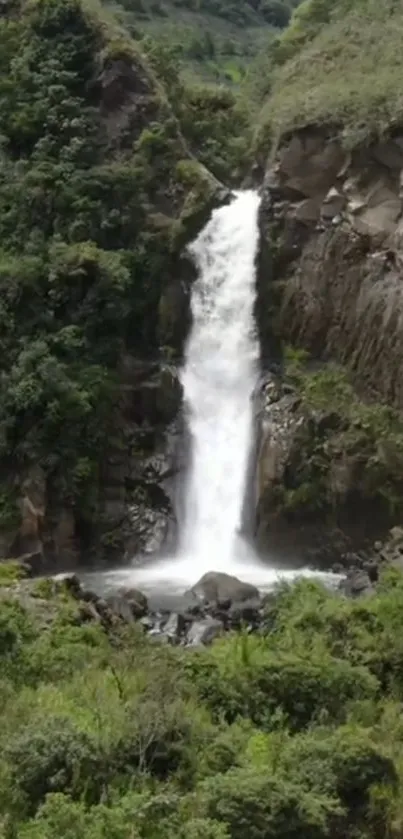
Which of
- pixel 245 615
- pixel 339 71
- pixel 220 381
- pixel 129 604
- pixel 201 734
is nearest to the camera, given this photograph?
pixel 201 734

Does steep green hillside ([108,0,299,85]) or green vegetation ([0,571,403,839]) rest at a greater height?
steep green hillside ([108,0,299,85])

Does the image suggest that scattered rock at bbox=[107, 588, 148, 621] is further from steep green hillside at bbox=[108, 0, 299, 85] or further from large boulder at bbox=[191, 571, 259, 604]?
steep green hillside at bbox=[108, 0, 299, 85]

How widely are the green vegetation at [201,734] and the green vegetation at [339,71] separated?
19.9 meters

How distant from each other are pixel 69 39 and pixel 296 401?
16609 mm

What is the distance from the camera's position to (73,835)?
9.62 meters

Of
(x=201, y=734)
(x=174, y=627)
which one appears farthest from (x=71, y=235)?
(x=201, y=734)

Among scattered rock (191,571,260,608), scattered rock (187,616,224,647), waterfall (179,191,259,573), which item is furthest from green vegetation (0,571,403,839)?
waterfall (179,191,259,573)

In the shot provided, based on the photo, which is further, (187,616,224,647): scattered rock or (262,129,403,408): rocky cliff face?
(262,129,403,408): rocky cliff face

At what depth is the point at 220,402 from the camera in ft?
Answer: 107

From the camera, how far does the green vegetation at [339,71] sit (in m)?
32.6

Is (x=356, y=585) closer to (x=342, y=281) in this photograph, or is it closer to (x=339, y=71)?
(x=342, y=281)

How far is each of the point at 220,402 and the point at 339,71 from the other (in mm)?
13480

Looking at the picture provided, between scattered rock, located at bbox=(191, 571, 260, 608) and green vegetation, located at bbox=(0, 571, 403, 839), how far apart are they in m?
6.43

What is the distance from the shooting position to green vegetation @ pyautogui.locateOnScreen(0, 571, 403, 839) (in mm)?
10211
